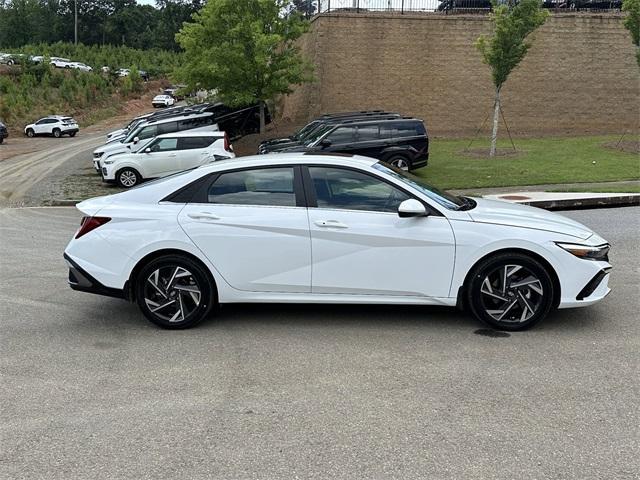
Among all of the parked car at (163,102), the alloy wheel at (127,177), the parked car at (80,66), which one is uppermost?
the parked car at (80,66)

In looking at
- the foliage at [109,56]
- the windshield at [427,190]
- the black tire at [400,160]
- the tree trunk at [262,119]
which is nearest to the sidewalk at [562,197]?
the black tire at [400,160]

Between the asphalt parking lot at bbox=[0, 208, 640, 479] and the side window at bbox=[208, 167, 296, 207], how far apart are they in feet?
3.65

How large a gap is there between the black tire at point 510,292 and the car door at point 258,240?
57.0 inches

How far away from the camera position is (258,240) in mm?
5535

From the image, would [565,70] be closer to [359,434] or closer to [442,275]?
[442,275]

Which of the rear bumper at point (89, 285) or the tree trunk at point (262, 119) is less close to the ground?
the tree trunk at point (262, 119)

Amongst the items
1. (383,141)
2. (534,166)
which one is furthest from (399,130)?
(534,166)

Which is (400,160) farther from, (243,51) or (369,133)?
(243,51)

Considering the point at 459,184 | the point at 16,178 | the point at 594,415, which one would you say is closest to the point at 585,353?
the point at 594,415

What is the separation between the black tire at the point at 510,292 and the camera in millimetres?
5359

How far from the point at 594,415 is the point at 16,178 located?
21.9 metres

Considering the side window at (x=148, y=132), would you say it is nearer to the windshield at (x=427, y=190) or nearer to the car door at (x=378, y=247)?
the windshield at (x=427, y=190)

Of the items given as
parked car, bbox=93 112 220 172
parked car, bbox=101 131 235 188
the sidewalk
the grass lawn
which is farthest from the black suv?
parked car, bbox=93 112 220 172

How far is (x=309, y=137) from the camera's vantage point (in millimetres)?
18625
